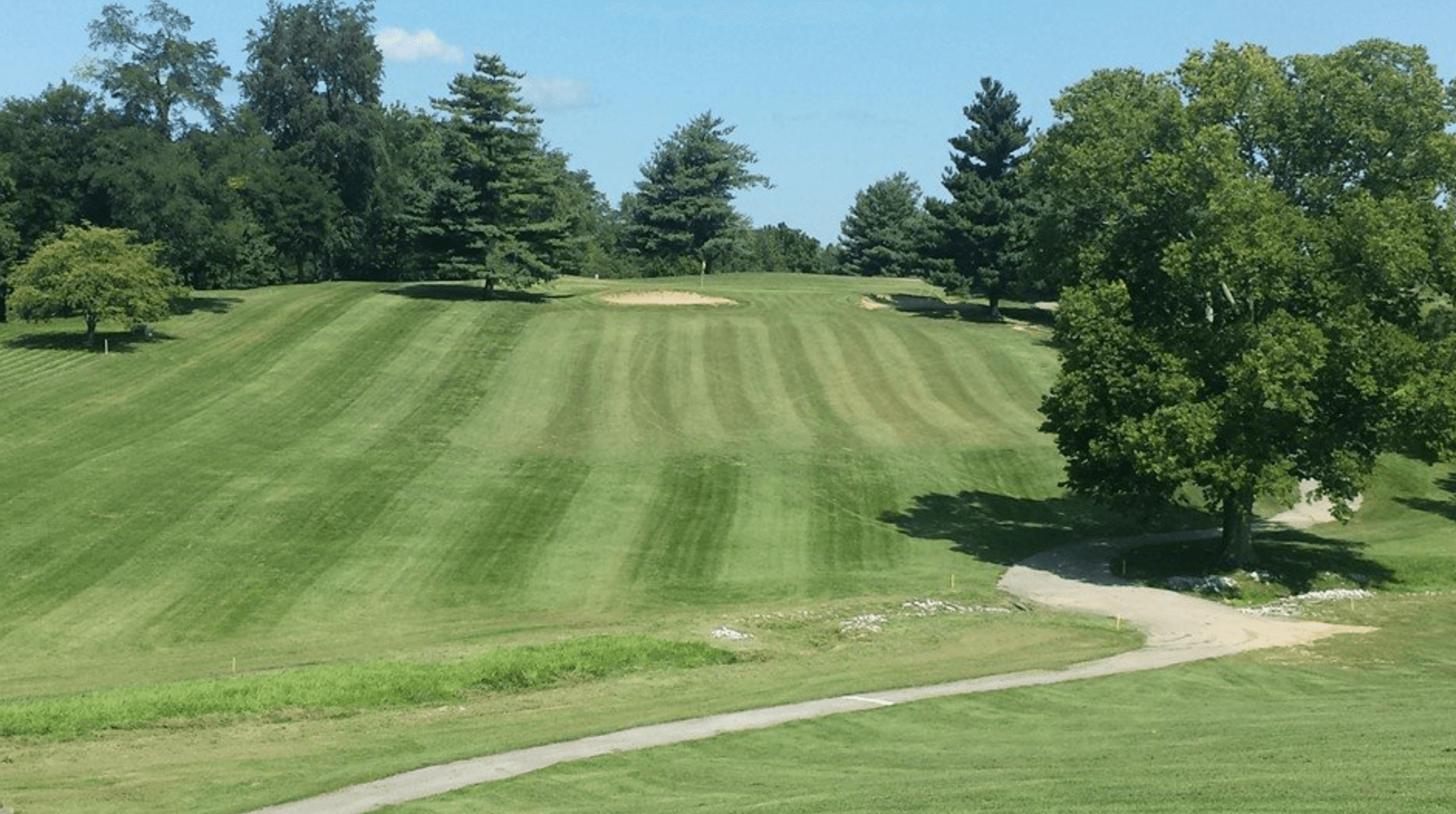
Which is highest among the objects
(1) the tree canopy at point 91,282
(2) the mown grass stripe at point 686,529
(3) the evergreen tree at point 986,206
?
(3) the evergreen tree at point 986,206

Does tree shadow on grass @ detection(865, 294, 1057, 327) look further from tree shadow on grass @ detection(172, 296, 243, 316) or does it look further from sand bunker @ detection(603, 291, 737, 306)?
tree shadow on grass @ detection(172, 296, 243, 316)

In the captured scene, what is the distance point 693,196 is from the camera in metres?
136

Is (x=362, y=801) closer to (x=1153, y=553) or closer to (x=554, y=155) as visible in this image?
(x=1153, y=553)

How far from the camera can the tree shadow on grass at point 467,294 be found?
3671 inches

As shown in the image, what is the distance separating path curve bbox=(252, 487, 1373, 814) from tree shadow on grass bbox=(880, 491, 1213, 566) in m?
1.03

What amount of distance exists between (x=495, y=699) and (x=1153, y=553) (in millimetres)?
28175

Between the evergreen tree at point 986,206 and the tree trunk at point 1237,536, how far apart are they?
4454 centimetres

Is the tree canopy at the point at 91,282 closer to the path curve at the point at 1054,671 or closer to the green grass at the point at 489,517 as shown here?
the green grass at the point at 489,517

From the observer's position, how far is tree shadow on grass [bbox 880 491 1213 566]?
5159 cm

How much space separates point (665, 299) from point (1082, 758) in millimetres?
72329

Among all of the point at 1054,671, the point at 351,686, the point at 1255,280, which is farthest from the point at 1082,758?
the point at 1255,280

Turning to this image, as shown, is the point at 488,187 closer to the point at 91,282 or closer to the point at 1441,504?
the point at 91,282

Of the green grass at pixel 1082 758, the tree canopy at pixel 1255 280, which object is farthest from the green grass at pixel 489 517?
the tree canopy at pixel 1255 280

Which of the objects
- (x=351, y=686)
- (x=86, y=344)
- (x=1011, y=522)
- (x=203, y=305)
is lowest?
(x=351, y=686)
